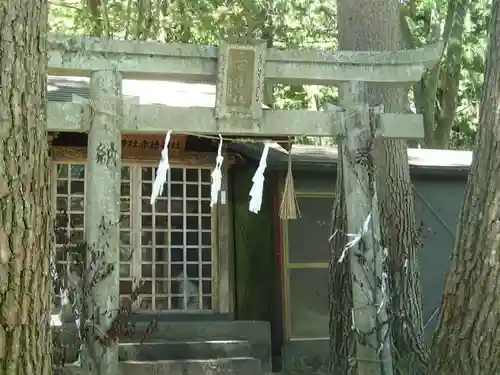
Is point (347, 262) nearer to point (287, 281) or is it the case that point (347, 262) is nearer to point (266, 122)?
point (266, 122)

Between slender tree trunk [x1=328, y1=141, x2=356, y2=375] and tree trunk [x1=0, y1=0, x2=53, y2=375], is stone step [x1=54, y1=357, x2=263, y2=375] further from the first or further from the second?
tree trunk [x1=0, y1=0, x2=53, y2=375]

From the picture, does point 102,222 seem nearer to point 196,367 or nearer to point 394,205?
point 196,367

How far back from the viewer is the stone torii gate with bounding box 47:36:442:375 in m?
5.63

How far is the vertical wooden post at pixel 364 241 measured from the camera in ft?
19.5

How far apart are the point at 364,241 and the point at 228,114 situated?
1640 millimetres

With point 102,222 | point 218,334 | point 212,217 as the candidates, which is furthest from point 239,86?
point 212,217

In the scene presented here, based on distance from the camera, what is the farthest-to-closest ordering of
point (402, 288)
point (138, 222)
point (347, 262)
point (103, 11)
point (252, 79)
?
1. point (103, 11)
2. point (138, 222)
3. point (402, 288)
4. point (347, 262)
5. point (252, 79)

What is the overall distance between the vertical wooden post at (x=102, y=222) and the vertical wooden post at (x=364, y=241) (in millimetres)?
2061

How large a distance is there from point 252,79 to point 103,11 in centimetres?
855

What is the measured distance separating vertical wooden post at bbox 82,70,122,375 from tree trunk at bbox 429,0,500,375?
8.20 feet

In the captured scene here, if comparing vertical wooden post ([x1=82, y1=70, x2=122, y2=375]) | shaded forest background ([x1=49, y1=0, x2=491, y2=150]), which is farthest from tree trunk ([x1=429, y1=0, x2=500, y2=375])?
shaded forest background ([x1=49, y1=0, x2=491, y2=150])

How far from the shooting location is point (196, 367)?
7.28m

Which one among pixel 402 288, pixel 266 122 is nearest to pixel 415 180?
pixel 402 288

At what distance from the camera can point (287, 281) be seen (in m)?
9.48
